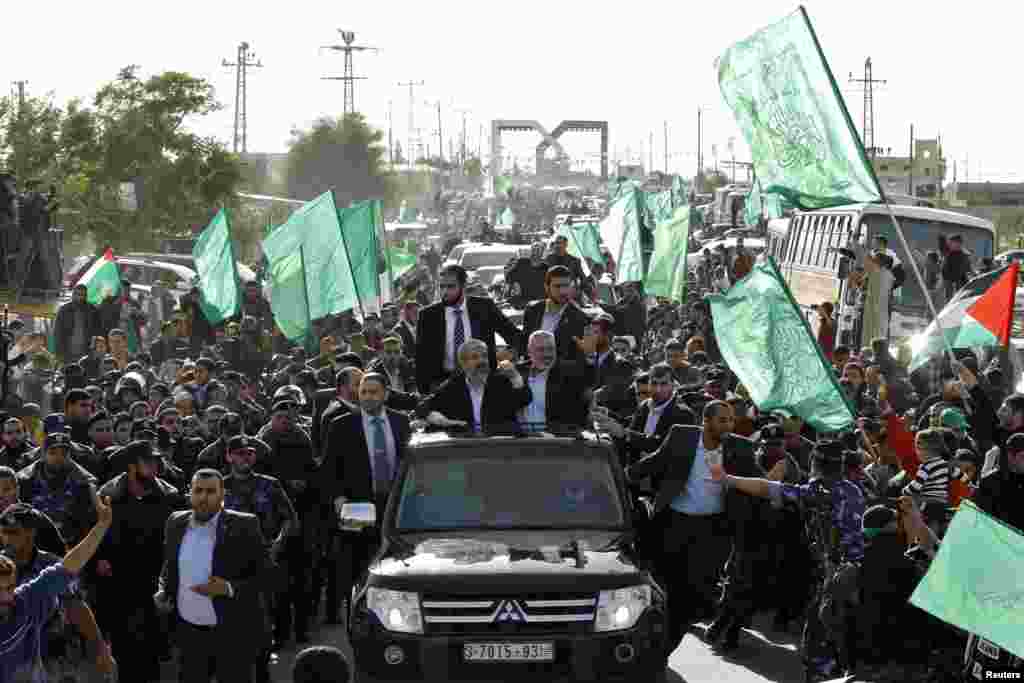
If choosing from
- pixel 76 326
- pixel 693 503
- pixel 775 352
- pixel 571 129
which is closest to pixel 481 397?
pixel 693 503

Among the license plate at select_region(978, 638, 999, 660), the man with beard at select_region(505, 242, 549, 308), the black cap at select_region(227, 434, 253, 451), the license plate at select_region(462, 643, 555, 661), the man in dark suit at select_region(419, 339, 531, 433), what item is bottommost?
the license plate at select_region(462, 643, 555, 661)

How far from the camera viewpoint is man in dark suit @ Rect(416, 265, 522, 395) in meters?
13.7

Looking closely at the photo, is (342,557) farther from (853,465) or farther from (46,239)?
(46,239)

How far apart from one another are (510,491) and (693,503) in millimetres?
1894

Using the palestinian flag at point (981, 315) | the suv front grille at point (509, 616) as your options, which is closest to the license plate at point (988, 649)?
the suv front grille at point (509, 616)

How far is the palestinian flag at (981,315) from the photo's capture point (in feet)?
52.3

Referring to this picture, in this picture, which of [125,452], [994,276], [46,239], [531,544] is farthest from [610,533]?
[46,239]

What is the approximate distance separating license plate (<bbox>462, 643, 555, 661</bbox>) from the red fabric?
5335mm

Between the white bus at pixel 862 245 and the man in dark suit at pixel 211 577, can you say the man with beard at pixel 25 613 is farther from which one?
the white bus at pixel 862 245

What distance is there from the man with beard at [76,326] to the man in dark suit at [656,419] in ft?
34.0

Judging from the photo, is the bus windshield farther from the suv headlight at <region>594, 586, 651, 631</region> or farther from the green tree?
the green tree

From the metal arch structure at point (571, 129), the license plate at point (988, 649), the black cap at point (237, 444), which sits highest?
the metal arch structure at point (571, 129)

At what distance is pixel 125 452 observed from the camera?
11.7m

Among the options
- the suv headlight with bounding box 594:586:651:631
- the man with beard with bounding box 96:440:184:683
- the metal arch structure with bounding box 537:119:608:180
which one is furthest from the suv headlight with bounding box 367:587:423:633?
Answer: the metal arch structure with bounding box 537:119:608:180
